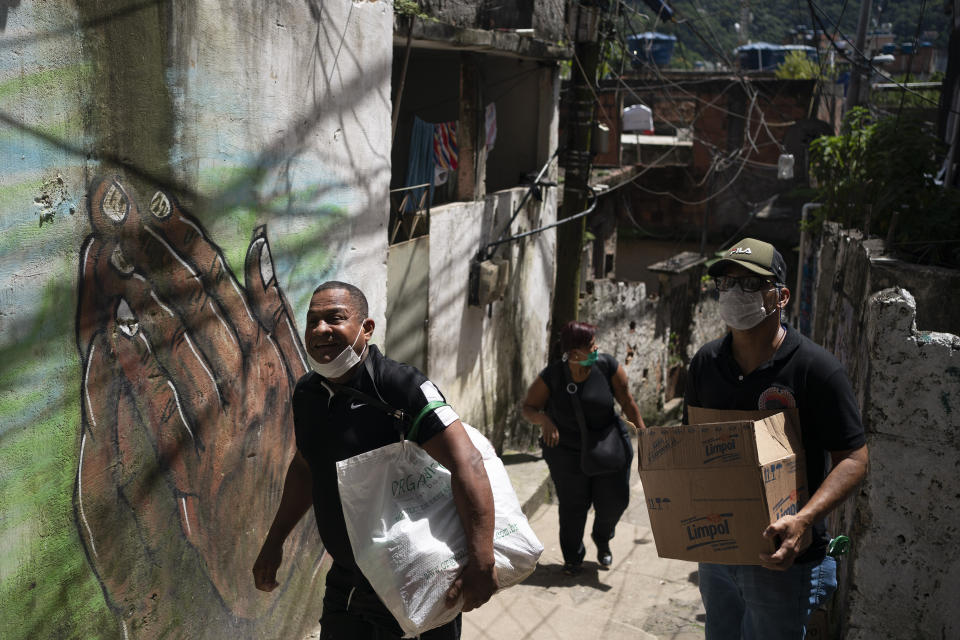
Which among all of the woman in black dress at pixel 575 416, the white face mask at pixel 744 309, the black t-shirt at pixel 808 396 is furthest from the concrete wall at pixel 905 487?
the woman in black dress at pixel 575 416

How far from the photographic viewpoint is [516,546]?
9.26 feet

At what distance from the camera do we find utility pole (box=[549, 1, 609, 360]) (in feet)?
29.5

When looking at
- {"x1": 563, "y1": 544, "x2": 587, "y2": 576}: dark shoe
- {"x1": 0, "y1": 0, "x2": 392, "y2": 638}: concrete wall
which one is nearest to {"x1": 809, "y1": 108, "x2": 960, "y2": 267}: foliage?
{"x1": 563, "y1": 544, "x2": 587, "y2": 576}: dark shoe

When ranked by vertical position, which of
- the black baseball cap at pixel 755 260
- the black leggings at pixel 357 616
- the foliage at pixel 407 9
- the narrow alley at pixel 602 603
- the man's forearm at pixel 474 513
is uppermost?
the foliage at pixel 407 9

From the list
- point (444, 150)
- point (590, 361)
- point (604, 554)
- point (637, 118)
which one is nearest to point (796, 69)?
point (637, 118)

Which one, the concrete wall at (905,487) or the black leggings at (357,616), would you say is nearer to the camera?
the black leggings at (357,616)

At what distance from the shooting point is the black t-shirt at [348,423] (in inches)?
110

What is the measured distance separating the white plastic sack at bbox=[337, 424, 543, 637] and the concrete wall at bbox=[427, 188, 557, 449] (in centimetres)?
445

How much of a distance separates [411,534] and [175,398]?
4.61 ft

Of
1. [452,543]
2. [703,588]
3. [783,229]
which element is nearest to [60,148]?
[452,543]

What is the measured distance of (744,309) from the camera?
10.0ft

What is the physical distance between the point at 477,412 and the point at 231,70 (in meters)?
5.17

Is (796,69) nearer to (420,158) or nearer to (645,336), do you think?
(645,336)

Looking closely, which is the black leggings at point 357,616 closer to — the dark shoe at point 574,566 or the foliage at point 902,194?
the dark shoe at point 574,566
